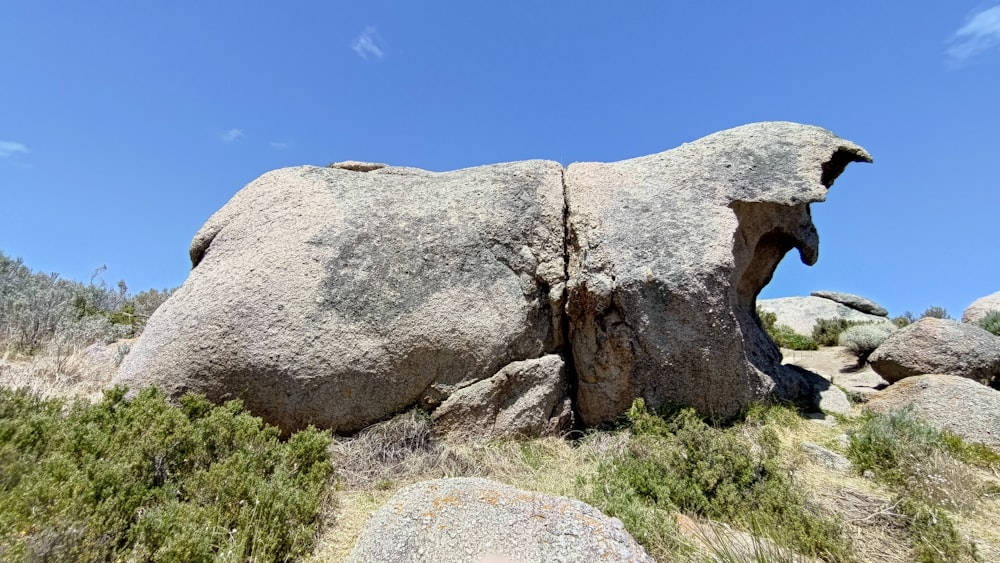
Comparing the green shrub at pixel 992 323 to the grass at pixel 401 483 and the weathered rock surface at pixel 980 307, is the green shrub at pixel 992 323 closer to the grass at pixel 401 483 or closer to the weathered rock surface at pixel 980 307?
the weathered rock surface at pixel 980 307

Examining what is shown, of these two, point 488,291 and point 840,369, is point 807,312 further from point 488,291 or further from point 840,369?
point 488,291

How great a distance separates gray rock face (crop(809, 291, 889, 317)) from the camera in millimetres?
17938

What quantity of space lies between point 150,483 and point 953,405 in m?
8.21

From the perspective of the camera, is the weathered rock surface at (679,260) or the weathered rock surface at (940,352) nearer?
the weathered rock surface at (679,260)

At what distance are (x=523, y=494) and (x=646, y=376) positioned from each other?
2.90 m

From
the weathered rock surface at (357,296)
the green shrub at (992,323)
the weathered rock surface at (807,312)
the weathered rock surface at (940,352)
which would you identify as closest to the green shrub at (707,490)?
the weathered rock surface at (357,296)

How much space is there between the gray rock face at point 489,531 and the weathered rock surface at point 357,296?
2.10 m

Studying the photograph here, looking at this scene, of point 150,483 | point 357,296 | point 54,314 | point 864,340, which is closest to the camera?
point 150,483

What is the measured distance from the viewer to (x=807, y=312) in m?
17.1

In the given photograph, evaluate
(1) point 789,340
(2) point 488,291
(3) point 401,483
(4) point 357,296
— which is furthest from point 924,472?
(1) point 789,340

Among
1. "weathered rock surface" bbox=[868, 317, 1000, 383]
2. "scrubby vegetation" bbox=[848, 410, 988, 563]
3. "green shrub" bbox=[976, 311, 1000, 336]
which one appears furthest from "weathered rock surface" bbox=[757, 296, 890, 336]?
"scrubby vegetation" bbox=[848, 410, 988, 563]

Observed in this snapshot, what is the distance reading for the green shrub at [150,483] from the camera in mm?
2779

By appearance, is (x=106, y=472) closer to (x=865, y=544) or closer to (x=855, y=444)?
(x=865, y=544)

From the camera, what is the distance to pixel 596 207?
645 cm
